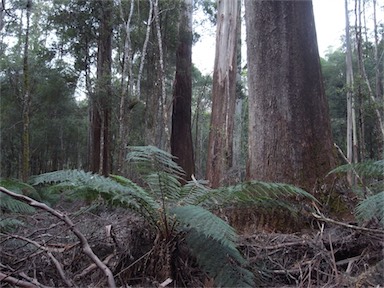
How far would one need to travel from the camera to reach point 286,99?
7.65ft

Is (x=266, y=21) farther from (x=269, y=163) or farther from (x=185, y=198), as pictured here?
(x=185, y=198)

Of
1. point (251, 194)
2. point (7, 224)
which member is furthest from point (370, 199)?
point (7, 224)

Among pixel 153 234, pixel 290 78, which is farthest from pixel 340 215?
pixel 153 234

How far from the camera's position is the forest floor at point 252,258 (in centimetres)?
150

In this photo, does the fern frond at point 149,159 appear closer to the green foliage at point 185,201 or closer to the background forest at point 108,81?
the green foliage at point 185,201

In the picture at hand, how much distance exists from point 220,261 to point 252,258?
0.30 meters

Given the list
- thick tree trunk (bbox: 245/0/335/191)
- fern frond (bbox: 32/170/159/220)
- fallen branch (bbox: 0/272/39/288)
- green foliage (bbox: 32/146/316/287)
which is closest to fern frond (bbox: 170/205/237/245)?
green foliage (bbox: 32/146/316/287)

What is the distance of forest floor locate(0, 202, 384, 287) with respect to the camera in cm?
150

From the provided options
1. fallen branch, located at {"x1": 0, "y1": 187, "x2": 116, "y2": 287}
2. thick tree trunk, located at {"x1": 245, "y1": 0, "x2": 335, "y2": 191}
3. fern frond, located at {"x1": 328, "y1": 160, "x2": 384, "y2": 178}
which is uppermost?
thick tree trunk, located at {"x1": 245, "y1": 0, "x2": 335, "y2": 191}

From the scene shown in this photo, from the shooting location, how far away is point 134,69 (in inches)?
539

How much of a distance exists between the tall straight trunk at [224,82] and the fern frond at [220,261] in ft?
18.2

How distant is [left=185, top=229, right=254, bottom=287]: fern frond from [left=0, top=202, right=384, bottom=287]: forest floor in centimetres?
14

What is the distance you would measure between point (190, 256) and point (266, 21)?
5.48ft

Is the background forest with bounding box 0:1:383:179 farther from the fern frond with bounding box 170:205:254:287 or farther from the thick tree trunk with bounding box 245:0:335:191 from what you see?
the fern frond with bounding box 170:205:254:287
